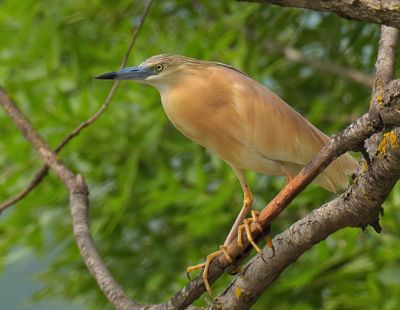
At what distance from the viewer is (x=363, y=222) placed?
159 cm

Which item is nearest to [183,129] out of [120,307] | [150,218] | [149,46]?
[120,307]

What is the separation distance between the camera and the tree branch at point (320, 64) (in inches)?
133

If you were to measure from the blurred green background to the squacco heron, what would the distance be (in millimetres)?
914

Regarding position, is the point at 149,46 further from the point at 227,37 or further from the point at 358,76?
the point at 358,76

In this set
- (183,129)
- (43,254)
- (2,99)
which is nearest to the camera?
(183,129)

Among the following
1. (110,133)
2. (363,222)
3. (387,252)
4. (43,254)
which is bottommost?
(387,252)

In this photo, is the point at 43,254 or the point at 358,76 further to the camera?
the point at 43,254

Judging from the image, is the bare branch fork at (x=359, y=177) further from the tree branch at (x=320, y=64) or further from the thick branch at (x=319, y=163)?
the tree branch at (x=320, y=64)

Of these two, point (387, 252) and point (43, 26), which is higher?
point (43, 26)

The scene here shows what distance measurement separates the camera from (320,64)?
3.63 meters

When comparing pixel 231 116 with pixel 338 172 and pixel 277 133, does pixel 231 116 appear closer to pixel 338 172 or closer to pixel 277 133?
pixel 277 133

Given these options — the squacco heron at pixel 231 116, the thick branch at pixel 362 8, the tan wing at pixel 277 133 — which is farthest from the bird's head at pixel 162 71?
the thick branch at pixel 362 8

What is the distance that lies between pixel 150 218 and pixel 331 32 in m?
1.01

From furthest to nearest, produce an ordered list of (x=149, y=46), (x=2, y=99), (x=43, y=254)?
(x=43, y=254) < (x=149, y=46) < (x=2, y=99)
